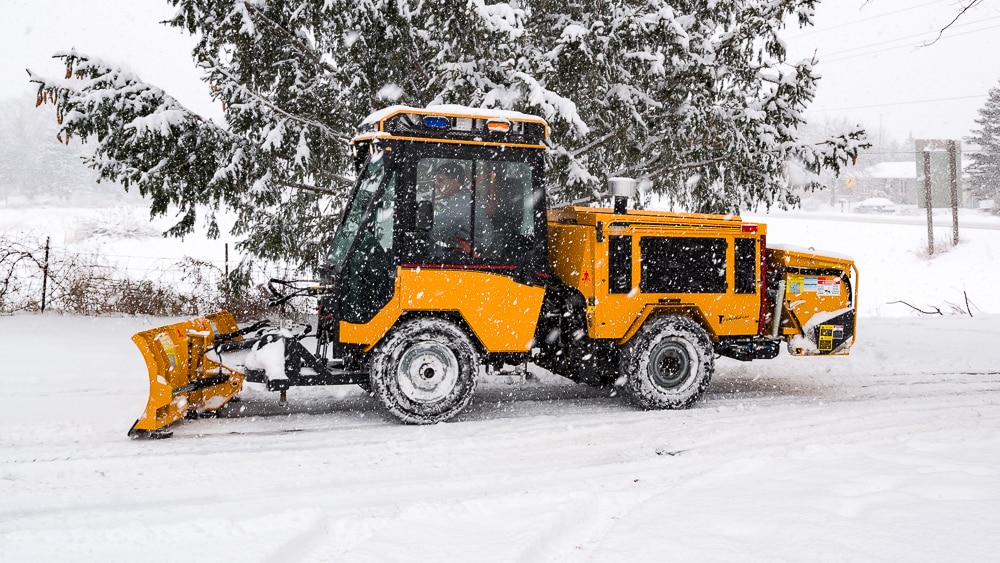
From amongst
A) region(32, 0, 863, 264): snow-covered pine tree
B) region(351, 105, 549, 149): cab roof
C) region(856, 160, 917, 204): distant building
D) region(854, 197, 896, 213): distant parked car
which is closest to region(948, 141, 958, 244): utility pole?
region(854, 197, 896, 213): distant parked car

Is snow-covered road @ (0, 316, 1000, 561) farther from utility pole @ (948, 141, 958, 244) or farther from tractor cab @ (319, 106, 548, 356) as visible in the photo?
utility pole @ (948, 141, 958, 244)

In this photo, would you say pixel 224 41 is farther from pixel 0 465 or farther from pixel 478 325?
pixel 0 465

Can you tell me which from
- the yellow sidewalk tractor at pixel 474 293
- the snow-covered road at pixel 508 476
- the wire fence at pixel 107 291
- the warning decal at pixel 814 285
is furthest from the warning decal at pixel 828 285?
the wire fence at pixel 107 291

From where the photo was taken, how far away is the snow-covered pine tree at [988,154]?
43469mm

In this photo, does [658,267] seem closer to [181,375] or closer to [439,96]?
[439,96]

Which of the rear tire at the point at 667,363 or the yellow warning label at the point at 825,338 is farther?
the yellow warning label at the point at 825,338

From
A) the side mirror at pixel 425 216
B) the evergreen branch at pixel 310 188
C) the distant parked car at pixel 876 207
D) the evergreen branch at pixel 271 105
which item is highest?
the distant parked car at pixel 876 207

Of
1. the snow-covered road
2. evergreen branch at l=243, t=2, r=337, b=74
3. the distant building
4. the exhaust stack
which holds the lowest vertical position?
the snow-covered road

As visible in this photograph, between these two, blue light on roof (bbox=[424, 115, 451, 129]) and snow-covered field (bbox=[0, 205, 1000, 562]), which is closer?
snow-covered field (bbox=[0, 205, 1000, 562])

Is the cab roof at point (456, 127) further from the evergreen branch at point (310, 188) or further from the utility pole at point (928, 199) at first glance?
the utility pole at point (928, 199)

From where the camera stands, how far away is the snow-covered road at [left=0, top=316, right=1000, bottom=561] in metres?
3.45

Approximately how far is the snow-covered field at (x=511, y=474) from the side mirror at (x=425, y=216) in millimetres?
1599

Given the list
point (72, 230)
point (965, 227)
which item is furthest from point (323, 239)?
point (965, 227)

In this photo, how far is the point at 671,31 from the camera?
28.8 feet
